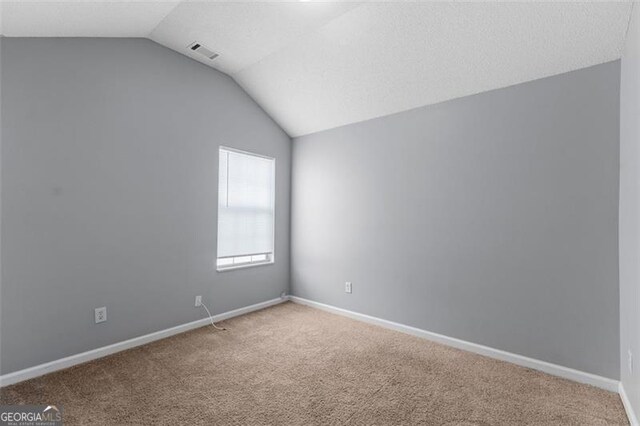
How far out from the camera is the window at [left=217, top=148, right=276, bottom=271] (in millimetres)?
3576

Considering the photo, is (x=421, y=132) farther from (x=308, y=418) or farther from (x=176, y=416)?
(x=176, y=416)

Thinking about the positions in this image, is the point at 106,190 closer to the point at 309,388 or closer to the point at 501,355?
the point at 309,388

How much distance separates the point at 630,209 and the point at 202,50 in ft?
12.2

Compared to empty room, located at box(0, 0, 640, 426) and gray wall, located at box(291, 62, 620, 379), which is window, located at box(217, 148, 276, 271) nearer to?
empty room, located at box(0, 0, 640, 426)

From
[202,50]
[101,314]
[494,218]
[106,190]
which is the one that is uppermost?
[202,50]

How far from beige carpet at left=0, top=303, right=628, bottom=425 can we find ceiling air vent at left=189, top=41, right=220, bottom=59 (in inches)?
115

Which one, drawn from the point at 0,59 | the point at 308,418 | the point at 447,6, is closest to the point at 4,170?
the point at 0,59

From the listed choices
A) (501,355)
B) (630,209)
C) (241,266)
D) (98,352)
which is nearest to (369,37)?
(630,209)

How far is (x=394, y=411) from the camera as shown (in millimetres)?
1889

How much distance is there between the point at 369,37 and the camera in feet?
8.48
